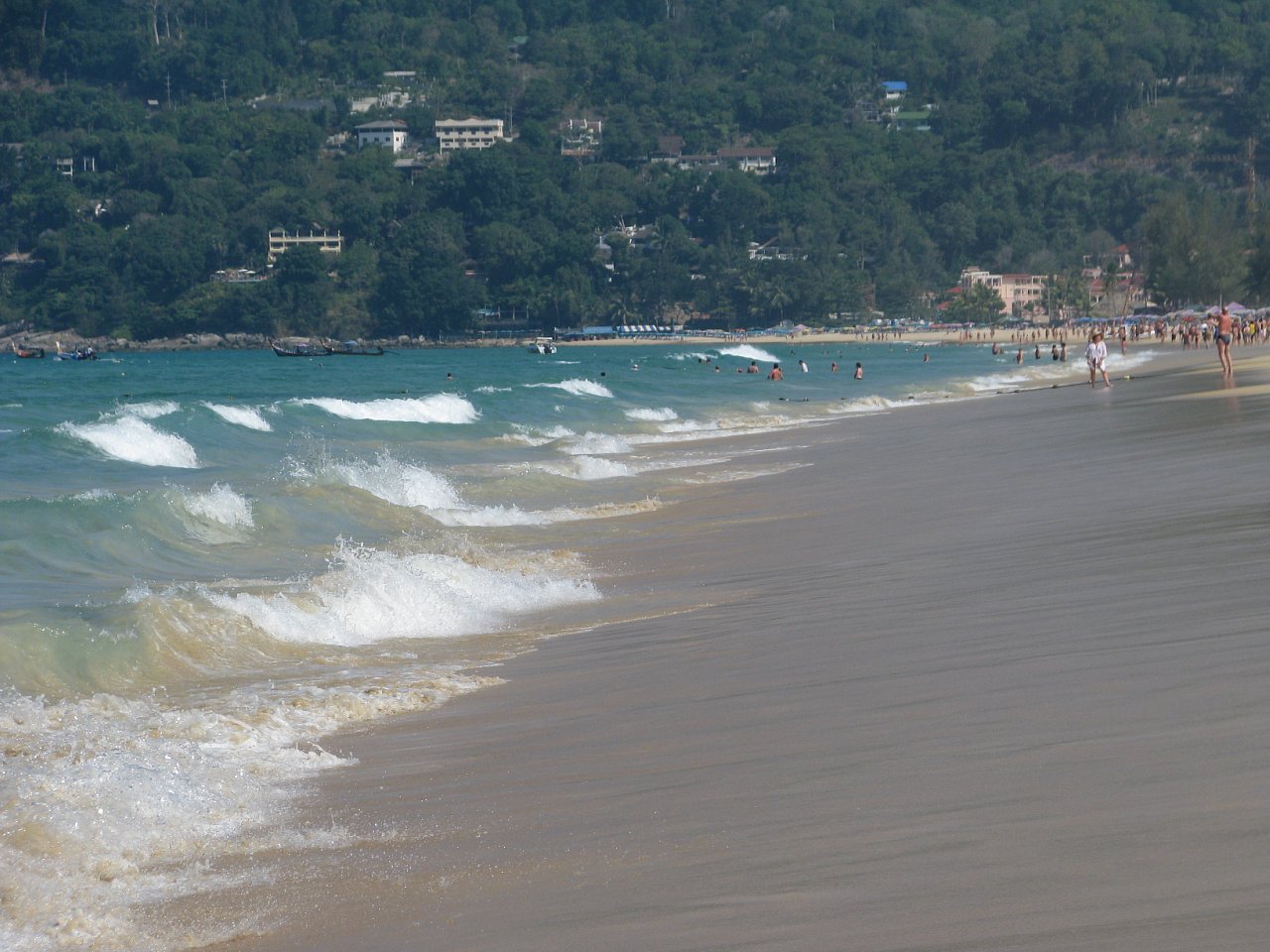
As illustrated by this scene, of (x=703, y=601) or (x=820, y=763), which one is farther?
(x=703, y=601)

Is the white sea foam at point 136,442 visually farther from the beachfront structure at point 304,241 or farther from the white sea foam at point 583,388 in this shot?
the beachfront structure at point 304,241

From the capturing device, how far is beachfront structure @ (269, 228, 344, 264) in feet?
636

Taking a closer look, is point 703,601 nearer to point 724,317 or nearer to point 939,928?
point 939,928

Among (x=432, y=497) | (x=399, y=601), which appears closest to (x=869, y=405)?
(x=432, y=497)

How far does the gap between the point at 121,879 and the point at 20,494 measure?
54.2ft

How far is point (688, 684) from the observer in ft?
27.2

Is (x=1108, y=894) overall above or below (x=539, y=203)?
below

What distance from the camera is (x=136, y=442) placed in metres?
29.5

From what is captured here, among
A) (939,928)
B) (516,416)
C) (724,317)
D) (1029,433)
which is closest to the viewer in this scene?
(939,928)

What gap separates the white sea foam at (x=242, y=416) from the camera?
3622cm

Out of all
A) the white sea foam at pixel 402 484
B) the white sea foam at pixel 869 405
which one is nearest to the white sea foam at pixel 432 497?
the white sea foam at pixel 402 484

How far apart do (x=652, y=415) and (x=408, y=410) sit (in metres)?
6.99

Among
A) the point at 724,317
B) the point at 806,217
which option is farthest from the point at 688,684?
the point at 806,217

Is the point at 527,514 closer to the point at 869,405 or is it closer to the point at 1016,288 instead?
the point at 869,405
